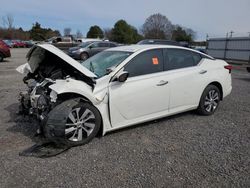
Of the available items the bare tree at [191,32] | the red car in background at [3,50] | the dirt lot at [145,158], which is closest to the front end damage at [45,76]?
the dirt lot at [145,158]

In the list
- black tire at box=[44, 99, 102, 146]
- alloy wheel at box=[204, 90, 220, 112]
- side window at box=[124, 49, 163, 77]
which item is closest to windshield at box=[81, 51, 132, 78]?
side window at box=[124, 49, 163, 77]

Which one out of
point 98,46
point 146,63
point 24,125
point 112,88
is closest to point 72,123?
point 112,88

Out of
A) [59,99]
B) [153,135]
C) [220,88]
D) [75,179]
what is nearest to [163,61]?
[153,135]

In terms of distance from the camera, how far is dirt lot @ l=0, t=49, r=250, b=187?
263 cm

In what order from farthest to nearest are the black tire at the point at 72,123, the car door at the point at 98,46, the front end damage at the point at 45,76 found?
1. the car door at the point at 98,46
2. the front end damage at the point at 45,76
3. the black tire at the point at 72,123

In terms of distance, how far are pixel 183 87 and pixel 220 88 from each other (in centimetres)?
124

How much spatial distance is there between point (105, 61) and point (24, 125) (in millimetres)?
1952

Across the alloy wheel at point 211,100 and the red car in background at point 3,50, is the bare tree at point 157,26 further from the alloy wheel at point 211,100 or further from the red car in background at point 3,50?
the alloy wheel at point 211,100

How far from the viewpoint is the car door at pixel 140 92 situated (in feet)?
11.8

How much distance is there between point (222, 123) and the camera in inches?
173

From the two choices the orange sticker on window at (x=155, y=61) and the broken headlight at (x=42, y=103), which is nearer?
the broken headlight at (x=42, y=103)

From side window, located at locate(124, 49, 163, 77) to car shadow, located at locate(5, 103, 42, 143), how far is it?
1931mm

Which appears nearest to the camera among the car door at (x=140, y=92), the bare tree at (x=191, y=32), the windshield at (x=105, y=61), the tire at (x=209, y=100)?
the car door at (x=140, y=92)

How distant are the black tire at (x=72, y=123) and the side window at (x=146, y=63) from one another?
3.16 ft
